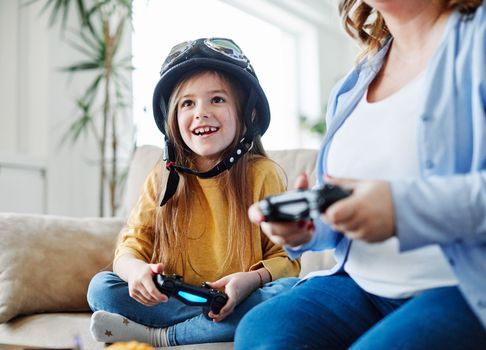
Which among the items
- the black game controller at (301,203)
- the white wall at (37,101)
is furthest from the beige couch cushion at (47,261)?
the white wall at (37,101)

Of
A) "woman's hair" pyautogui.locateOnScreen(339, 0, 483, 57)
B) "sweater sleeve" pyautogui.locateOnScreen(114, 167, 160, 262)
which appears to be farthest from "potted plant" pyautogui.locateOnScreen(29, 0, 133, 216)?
"woman's hair" pyautogui.locateOnScreen(339, 0, 483, 57)

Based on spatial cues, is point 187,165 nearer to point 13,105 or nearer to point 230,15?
point 13,105

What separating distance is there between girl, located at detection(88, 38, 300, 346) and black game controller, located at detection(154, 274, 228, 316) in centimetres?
12

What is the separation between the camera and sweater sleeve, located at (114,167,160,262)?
5.03 ft

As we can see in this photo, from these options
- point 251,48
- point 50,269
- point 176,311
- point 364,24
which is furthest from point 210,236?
point 251,48

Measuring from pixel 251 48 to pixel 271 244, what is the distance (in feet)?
13.9

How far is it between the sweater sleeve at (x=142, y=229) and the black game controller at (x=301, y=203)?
776 mm

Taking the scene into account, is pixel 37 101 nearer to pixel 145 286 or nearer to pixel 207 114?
pixel 207 114

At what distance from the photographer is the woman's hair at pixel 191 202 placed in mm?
1492

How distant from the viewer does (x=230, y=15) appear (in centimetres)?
528

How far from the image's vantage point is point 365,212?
0.76 metres

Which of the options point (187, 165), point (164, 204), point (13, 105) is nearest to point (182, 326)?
point (164, 204)

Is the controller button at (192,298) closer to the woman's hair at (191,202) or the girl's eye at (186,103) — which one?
the woman's hair at (191,202)

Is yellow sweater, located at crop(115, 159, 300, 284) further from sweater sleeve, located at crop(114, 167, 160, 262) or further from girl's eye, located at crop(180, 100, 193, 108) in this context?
girl's eye, located at crop(180, 100, 193, 108)
